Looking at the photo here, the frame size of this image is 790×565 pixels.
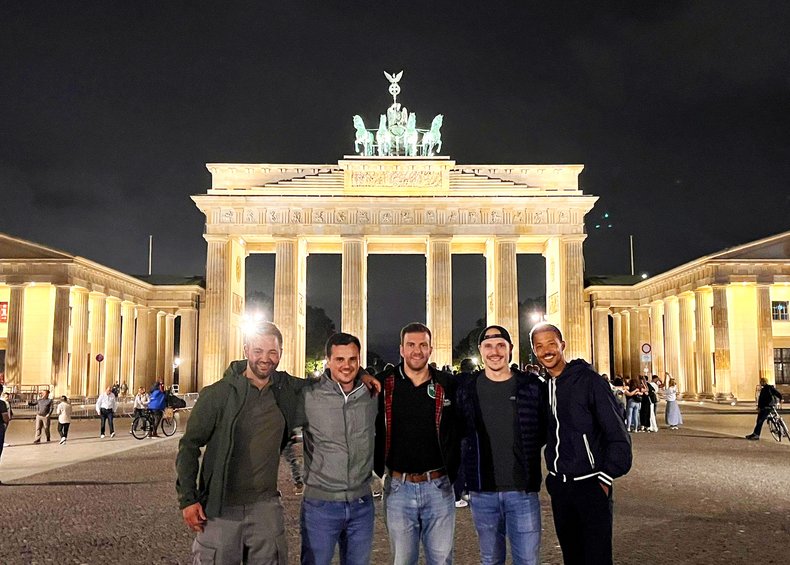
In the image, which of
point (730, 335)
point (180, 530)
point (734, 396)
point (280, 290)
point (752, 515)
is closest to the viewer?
point (180, 530)

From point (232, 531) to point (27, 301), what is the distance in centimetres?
5193

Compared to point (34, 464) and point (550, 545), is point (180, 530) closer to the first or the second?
point (550, 545)

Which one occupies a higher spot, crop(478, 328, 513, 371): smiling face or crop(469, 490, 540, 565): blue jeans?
crop(478, 328, 513, 371): smiling face

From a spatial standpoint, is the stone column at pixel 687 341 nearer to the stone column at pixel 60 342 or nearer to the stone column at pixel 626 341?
the stone column at pixel 626 341

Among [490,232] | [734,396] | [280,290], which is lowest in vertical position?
[734,396]

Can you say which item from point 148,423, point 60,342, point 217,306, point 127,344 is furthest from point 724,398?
point 127,344

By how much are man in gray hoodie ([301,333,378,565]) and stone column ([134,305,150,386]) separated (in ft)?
184

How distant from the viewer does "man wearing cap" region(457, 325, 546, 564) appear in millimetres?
5555

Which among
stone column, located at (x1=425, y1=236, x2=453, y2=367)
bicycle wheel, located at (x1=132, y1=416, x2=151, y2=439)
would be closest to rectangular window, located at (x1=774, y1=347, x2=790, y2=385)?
stone column, located at (x1=425, y1=236, x2=453, y2=367)

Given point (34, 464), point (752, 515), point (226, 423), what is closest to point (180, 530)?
point (226, 423)

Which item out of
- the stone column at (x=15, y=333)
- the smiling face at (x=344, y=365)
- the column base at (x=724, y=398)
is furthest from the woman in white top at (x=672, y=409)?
the stone column at (x=15, y=333)

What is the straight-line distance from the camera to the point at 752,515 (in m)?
10.4

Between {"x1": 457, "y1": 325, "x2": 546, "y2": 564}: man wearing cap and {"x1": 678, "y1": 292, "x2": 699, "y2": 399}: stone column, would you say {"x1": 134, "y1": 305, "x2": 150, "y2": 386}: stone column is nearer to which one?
{"x1": 678, "y1": 292, "x2": 699, "y2": 399}: stone column

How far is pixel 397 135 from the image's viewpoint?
55.8 metres
